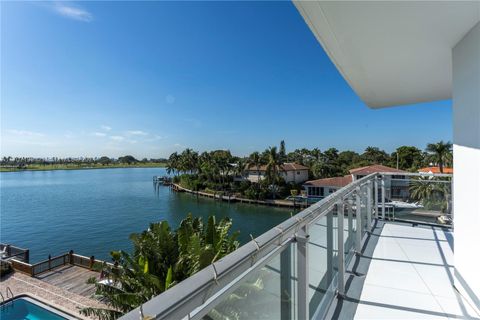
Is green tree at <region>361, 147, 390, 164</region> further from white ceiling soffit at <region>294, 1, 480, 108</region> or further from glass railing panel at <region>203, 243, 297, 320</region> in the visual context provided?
glass railing panel at <region>203, 243, 297, 320</region>

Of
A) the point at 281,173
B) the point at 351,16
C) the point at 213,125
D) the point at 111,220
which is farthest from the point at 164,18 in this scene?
the point at 213,125

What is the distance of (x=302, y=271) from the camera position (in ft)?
4.42

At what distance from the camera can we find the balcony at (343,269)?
2.32 feet

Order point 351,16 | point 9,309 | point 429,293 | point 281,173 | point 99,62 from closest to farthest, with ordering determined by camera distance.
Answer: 1. point 351,16
2. point 429,293
3. point 9,309
4. point 99,62
5. point 281,173

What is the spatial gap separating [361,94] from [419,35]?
199 centimetres

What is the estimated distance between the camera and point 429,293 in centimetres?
243

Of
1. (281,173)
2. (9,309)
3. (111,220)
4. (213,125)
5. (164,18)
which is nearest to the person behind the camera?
(9,309)

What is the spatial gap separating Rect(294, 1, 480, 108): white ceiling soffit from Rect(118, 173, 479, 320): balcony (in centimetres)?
142

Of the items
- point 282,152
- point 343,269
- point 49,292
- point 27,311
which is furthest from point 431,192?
point 282,152

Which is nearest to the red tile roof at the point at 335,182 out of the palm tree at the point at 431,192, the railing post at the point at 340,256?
the palm tree at the point at 431,192

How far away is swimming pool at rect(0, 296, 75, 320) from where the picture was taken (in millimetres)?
10005

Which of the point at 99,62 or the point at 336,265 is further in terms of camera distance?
the point at 99,62

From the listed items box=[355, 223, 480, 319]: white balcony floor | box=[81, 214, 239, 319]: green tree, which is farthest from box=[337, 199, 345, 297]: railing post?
box=[81, 214, 239, 319]: green tree

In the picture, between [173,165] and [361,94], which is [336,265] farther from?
[173,165]
